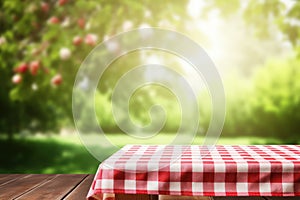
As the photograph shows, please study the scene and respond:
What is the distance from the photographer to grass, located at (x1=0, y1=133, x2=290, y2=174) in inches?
155

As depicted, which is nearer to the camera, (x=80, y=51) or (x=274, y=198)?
(x=274, y=198)

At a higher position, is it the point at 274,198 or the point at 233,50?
the point at 233,50

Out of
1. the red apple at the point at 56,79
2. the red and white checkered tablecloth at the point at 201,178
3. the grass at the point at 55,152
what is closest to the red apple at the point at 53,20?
the red apple at the point at 56,79

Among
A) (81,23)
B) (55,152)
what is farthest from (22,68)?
(55,152)

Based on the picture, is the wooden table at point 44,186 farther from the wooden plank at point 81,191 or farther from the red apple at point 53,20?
the red apple at point 53,20

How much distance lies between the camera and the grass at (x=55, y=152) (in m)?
3.94

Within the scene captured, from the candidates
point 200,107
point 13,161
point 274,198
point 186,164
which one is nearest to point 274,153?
point 186,164

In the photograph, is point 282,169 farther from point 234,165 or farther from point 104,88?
point 104,88

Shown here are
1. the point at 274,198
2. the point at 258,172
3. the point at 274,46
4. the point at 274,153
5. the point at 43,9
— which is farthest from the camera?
the point at 43,9

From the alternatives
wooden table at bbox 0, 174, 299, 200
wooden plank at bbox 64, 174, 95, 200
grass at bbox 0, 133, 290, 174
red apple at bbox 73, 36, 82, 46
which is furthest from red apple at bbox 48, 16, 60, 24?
wooden plank at bbox 64, 174, 95, 200

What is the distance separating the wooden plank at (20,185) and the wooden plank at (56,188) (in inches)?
2.7

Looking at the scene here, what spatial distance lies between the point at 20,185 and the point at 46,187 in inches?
9.7

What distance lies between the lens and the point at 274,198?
8.53 feet

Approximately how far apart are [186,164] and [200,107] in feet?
7.27
